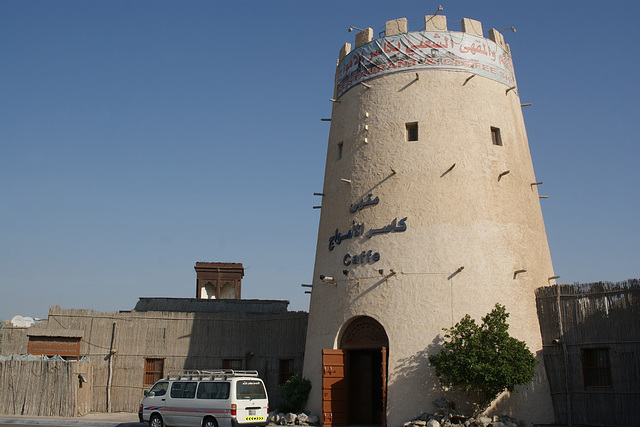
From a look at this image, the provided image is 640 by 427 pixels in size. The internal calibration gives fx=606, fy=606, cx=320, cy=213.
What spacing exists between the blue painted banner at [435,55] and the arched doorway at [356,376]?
8.95 m

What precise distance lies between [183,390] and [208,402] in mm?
1292

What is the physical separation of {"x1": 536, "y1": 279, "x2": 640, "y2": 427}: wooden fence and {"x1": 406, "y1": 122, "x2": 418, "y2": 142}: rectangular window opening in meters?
6.64

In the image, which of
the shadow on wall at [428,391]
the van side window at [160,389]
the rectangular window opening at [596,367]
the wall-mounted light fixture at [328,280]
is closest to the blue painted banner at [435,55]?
the wall-mounted light fixture at [328,280]

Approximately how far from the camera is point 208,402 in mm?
17312

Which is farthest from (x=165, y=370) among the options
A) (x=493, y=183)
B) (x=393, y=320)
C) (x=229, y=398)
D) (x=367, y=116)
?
(x=493, y=183)

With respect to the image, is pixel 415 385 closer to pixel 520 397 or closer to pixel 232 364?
pixel 520 397

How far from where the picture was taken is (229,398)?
16922 mm

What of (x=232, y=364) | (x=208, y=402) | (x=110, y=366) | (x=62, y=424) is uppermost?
(x=232, y=364)

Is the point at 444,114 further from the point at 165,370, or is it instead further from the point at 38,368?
the point at 38,368

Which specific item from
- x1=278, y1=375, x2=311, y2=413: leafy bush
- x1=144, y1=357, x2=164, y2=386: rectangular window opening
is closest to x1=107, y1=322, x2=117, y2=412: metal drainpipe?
x1=144, y1=357, x2=164, y2=386: rectangular window opening

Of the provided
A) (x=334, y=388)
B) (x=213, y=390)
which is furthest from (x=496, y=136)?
(x=213, y=390)

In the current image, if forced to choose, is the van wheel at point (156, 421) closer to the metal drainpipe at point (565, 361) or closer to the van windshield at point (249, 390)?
the van windshield at point (249, 390)

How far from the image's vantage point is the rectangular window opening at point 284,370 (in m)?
25.3

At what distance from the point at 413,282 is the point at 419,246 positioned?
3.82 feet
